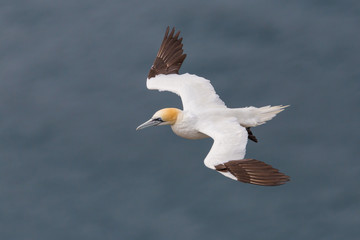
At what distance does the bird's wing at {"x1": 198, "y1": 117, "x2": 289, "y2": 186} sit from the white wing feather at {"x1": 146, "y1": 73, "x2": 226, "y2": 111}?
4.21ft

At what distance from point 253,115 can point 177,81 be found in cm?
310

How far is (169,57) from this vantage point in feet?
108

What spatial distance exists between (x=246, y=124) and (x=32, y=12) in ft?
59.6

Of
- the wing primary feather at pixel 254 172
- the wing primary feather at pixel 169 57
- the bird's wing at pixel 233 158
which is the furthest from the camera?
the wing primary feather at pixel 169 57

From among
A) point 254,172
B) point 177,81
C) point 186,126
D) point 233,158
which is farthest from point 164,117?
point 254,172

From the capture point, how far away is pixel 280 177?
1039 inches

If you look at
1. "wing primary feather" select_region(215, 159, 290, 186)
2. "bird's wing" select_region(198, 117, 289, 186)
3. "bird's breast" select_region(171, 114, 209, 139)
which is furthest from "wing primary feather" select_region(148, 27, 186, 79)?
"wing primary feather" select_region(215, 159, 290, 186)

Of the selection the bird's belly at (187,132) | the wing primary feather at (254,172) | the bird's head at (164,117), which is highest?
the bird's head at (164,117)

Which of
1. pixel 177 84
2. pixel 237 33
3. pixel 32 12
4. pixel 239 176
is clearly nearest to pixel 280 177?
pixel 239 176

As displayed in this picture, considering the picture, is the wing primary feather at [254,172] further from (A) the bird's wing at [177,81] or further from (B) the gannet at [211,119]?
(A) the bird's wing at [177,81]

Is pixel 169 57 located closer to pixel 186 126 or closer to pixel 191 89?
pixel 191 89

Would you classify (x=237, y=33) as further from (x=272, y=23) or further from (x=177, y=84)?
(x=177, y=84)

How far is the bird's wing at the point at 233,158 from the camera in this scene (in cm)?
2659

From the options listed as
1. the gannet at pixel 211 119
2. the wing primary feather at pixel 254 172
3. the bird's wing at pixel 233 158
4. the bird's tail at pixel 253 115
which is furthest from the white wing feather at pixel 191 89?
the wing primary feather at pixel 254 172
